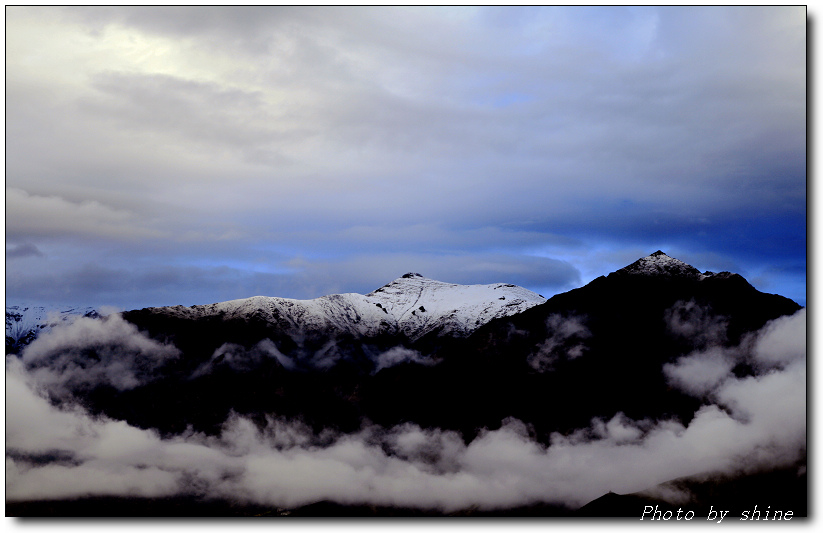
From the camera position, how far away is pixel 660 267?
26.2 feet

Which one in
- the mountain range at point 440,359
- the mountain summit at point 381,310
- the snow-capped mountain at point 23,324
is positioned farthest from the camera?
the mountain summit at point 381,310

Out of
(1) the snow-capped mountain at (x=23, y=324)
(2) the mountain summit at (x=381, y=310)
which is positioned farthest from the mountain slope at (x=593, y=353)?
(1) the snow-capped mountain at (x=23, y=324)

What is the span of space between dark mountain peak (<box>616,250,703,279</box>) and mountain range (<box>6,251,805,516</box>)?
0.02m

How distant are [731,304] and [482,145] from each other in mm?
3899

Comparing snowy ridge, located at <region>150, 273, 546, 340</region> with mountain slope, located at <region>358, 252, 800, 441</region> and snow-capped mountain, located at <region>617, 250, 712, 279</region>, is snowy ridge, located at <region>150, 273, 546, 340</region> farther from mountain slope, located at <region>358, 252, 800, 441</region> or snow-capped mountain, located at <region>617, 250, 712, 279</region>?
snow-capped mountain, located at <region>617, 250, 712, 279</region>

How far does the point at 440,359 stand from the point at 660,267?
130 inches

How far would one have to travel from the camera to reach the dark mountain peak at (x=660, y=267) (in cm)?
788

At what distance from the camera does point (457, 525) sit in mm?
7207

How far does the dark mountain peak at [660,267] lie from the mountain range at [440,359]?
0.9 inches

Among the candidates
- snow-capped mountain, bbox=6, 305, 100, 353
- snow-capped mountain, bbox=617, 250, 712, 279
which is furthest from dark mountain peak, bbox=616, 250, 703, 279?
snow-capped mountain, bbox=6, 305, 100, 353

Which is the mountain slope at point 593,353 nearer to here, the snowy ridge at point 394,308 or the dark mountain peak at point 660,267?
the dark mountain peak at point 660,267

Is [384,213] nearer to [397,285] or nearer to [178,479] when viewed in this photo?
[397,285]

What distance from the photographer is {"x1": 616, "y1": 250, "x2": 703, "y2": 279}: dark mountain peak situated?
788cm

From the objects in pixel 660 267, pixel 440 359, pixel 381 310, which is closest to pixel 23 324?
pixel 381 310
